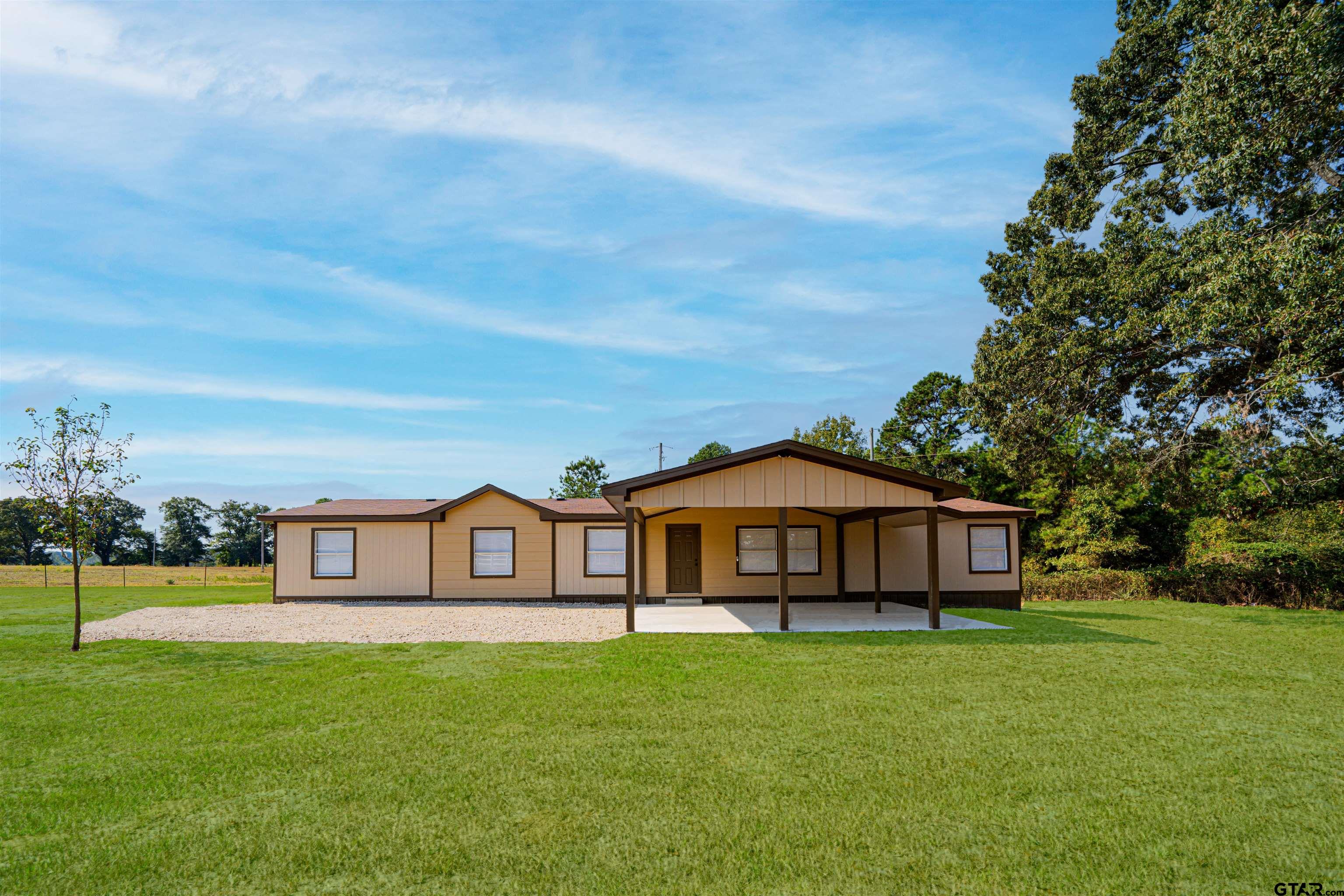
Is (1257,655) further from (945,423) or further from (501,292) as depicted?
(945,423)

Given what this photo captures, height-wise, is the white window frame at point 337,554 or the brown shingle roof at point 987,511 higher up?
the brown shingle roof at point 987,511

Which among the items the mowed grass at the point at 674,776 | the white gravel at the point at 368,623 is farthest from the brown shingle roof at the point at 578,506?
the mowed grass at the point at 674,776

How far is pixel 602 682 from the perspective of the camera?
29.2 ft

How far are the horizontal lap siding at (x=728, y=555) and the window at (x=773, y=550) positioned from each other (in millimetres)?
95

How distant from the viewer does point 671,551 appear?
20.0 m

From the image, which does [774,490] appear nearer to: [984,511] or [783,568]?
[783,568]

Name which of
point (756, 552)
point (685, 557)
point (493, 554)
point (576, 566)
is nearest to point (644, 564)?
point (685, 557)

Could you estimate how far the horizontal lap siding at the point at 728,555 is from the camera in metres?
19.8

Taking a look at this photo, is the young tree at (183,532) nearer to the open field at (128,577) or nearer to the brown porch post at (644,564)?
the open field at (128,577)

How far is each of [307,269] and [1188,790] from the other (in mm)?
19808

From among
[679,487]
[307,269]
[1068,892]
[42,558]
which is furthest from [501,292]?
[42,558]

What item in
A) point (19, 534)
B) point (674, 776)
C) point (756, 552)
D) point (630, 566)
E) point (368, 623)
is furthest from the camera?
point (19, 534)

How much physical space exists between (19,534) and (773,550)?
2459 inches

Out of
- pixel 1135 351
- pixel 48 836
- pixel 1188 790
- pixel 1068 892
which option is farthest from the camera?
pixel 1135 351
